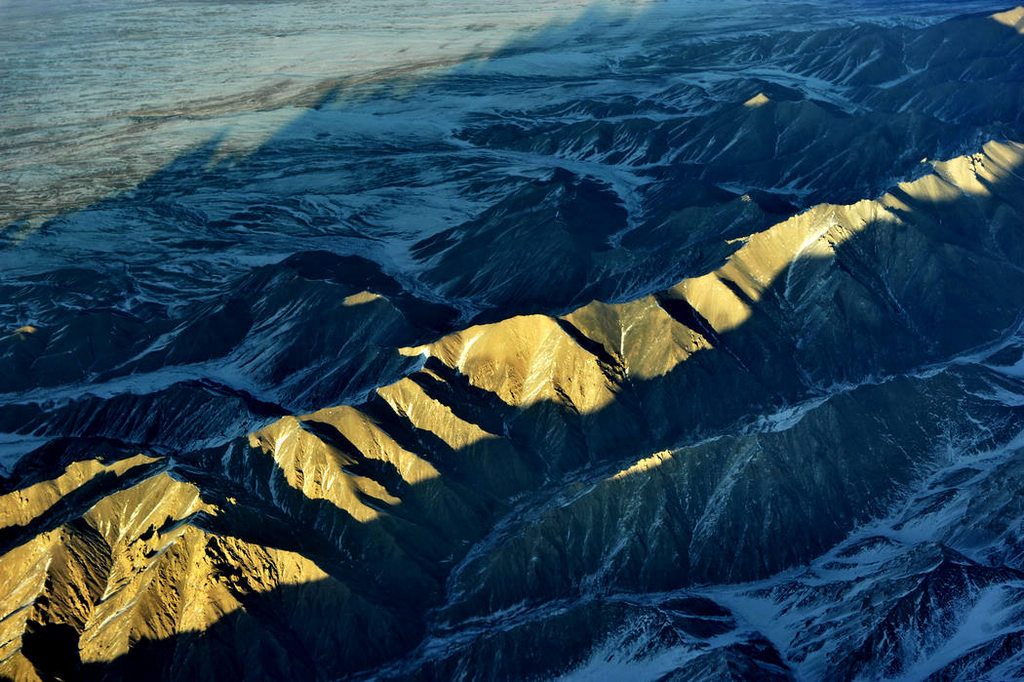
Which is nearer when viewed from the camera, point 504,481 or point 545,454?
point 504,481

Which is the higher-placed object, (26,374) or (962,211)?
(962,211)

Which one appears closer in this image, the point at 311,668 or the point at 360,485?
the point at 311,668

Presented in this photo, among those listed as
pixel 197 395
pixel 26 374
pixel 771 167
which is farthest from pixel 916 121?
pixel 26 374

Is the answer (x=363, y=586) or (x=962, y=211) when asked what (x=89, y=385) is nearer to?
(x=363, y=586)

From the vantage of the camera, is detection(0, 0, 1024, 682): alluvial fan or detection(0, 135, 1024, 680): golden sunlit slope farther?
detection(0, 135, 1024, 680): golden sunlit slope

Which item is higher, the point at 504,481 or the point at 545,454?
the point at 545,454

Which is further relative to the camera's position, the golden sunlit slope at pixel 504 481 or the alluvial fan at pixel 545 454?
the golden sunlit slope at pixel 504 481

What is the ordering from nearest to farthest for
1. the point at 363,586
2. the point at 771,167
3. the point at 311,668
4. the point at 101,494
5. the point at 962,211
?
1. the point at 311,668
2. the point at 363,586
3. the point at 101,494
4. the point at 962,211
5. the point at 771,167

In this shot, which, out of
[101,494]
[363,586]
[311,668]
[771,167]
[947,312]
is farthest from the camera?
[771,167]
